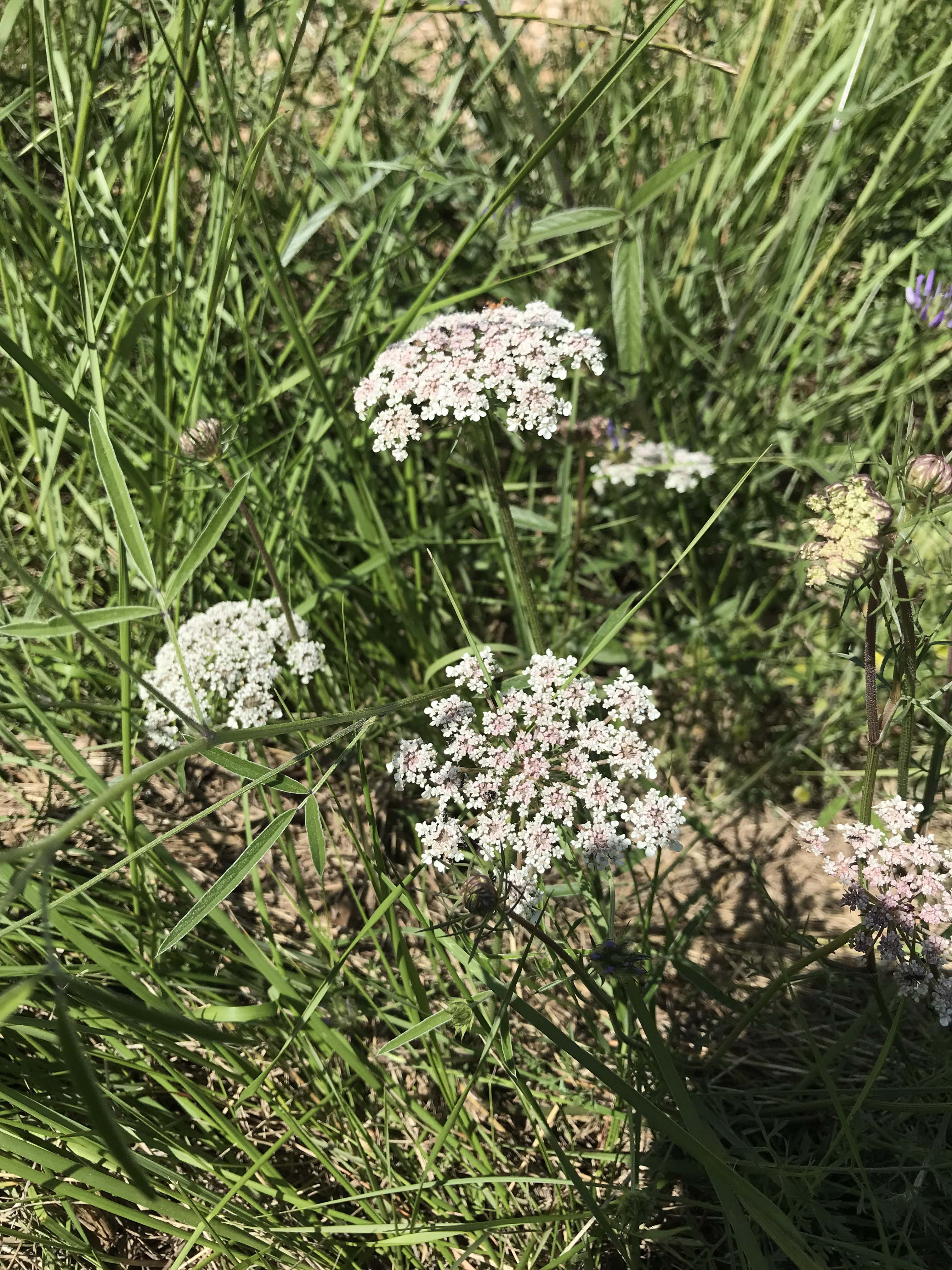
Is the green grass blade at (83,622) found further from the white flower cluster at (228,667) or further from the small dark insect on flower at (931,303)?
the small dark insect on flower at (931,303)

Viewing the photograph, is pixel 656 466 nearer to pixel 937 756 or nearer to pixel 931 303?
pixel 931 303

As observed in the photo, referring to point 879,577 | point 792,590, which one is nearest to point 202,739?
point 879,577

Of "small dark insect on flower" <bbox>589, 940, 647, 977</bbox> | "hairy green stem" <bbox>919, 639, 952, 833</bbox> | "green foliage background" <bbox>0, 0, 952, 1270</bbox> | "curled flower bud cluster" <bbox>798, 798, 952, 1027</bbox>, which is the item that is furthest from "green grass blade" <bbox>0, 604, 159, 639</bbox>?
"hairy green stem" <bbox>919, 639, 952, 833</bbox>

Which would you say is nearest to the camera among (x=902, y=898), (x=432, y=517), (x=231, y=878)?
(x=231, y=878)

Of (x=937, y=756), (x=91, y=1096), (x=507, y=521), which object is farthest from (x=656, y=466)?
(x=91, y=1096)

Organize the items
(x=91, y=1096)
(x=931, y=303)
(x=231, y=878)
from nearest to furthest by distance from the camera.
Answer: (x=91, y=1096) → (x=231, y=878) → (x=931, y=303)

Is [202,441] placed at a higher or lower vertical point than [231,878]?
higher
